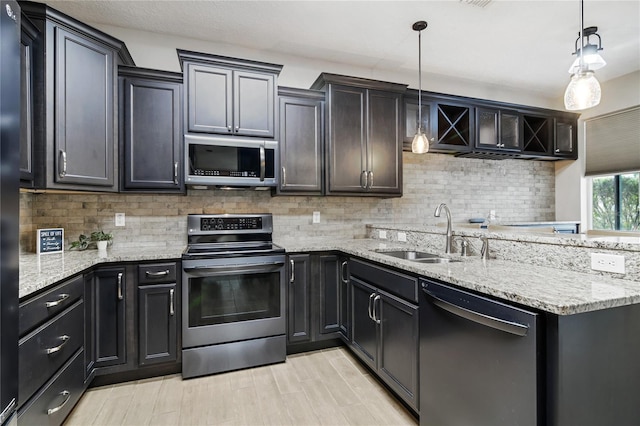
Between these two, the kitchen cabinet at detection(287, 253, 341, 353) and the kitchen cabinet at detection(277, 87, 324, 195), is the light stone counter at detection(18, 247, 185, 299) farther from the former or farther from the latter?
the kitchen cabinet at detection(277, 87, 324, 195)

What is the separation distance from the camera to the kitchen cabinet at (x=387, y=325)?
182cm

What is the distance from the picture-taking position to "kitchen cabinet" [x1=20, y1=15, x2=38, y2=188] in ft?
6.02

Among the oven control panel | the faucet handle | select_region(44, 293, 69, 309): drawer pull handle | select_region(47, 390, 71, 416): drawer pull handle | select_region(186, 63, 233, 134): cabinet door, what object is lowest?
select_region(47, 390, 71, 416): drawer pull handle

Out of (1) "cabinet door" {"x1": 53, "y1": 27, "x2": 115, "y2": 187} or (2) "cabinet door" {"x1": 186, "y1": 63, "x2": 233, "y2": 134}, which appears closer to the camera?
(1) "cabinet door" {"x1": 53, "y1": 27, "x2": 115, "y2": 187}

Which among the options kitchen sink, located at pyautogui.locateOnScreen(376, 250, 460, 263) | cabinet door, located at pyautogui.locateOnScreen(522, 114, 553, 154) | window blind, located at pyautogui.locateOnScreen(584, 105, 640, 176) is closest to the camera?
kitchen sink, located at pyautogui.locateOnScreen(376, 250, 460, 263)

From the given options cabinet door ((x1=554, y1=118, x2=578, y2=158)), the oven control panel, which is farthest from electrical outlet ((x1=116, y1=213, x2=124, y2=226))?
cabinet door ((x1=554, y1=118, x2=578, y2=158))

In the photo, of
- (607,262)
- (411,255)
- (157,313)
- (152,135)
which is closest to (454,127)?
(411,255)

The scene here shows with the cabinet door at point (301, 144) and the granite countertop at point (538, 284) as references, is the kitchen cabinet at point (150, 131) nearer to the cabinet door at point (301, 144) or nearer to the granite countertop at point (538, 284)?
the cabinet door at point (301, 144)

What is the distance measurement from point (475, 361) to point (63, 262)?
2.48 metres

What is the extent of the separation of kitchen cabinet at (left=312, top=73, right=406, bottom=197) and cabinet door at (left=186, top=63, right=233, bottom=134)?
92 cm

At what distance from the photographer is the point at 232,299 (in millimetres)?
2465

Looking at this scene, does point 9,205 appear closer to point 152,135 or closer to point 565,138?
point 152,135

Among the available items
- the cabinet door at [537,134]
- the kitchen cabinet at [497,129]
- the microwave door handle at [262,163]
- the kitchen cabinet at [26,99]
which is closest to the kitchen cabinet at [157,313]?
the kitchen cabinet at [26,99]

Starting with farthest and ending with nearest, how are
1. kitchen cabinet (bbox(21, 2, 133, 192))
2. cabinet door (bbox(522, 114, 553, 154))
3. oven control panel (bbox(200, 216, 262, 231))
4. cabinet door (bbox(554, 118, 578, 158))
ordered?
1. cabinet door (bbox(554, 118, 578, 158))
2. cabinet door (bbox(522, 114, 553, 154))
3. oven control panel (bbox(200, 216, 262, 231))
4. kitchen cabinet (bbox(21, 2, 133, 192))
